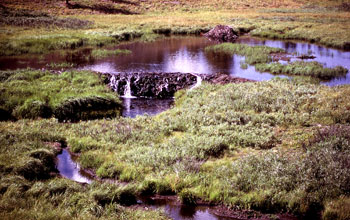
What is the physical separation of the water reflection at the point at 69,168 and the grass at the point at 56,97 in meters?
4.53

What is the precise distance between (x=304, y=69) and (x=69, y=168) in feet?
61.1

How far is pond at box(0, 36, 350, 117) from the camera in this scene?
69.6ft

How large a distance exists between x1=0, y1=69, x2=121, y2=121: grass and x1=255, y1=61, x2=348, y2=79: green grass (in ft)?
41.8

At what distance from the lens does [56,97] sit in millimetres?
16156

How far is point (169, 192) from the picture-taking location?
8.52m

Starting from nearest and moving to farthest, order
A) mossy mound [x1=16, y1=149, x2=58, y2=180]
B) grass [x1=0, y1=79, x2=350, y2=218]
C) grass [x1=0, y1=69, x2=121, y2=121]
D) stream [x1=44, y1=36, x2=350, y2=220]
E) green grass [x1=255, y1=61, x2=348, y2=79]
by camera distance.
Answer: grass [x1=0, y1=79, x2=350, y2=218], mossy mound [x1=16, y1=149, x2=58, y2=180], grass [x1=0, y1=69, x2=121, y2=121], stream [x1=44, y1=36, x2=350, y2=220], green grass [x1=255, y1=61, x2=348, y2=79]

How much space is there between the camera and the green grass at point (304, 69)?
22.0 meters

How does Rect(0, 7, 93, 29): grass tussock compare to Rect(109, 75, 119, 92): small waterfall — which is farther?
Rect(0, 7, 93, 29): grass tussock

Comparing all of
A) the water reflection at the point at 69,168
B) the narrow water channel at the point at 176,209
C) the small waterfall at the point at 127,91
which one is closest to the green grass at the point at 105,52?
the small waterfall at the point at 127,91

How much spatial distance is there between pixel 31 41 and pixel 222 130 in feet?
87.0

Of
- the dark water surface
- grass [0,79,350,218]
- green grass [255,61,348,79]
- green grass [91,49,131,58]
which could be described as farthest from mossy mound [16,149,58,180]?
green grass [91,49,131,58]

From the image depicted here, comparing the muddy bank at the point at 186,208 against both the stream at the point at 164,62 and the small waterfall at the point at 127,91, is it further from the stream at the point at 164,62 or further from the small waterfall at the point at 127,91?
the small waterfall at the point at 127,91

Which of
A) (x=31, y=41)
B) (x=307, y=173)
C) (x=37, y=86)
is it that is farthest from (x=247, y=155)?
(x=31, y=41)

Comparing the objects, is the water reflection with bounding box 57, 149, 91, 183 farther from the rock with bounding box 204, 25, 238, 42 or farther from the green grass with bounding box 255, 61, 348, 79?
the rock with bounding box 204, 25, 238, 42
